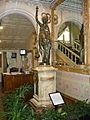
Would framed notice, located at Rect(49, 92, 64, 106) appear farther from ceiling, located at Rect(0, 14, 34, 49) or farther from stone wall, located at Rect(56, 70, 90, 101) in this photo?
ceiling, located at Rect(0, 14, 34, 49)

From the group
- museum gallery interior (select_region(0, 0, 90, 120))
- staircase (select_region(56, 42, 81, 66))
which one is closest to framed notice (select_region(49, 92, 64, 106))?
museum gallery interior (select_region(0, 0, 90, 120))

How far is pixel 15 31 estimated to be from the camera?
9906 millimetres

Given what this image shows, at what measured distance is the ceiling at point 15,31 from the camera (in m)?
8.59

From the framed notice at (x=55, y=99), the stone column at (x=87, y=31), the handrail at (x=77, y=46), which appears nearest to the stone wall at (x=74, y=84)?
the stone column at (x=87, y=31)

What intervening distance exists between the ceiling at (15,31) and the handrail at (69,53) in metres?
1.75

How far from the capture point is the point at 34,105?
16.5 feet

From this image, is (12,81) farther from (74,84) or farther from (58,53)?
(74,84)

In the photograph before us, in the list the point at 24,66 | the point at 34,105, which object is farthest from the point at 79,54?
the point at 24,66

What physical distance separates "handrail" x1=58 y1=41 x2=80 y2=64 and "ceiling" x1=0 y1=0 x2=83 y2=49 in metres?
1.75

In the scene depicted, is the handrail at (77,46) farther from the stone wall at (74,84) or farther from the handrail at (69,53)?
the stone wall at (74,84)

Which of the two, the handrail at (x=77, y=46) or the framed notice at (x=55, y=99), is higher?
the handrail at (x=77, y=46)

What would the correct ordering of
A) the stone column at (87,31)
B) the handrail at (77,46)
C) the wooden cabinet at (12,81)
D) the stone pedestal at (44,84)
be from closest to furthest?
1. the stone column at (87,31)
2. the handrail at (77,46)
3. the stone pedestal at (44,84)
4. the wooden cabinet at (12,81)

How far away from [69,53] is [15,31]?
5.24 metres

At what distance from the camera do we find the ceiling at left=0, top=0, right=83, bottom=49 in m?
8.59
